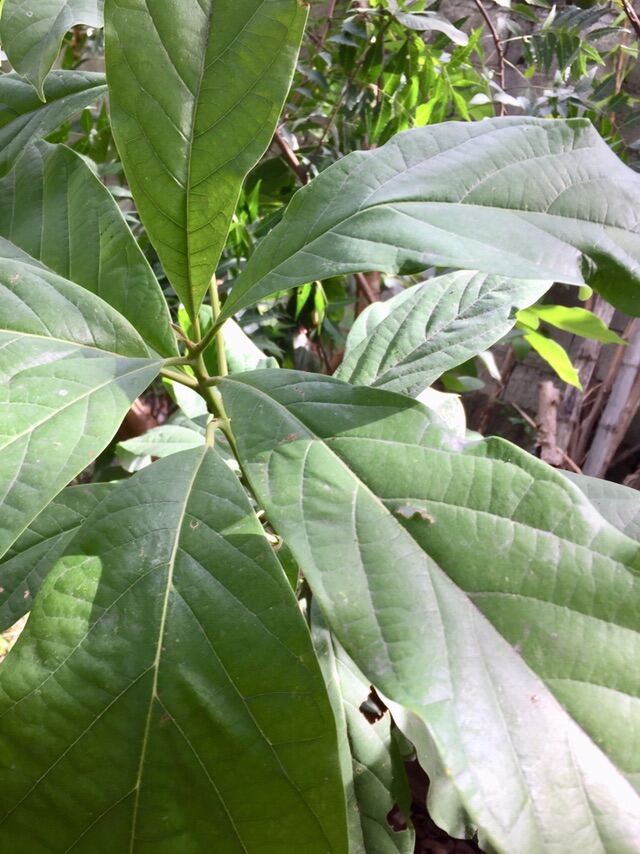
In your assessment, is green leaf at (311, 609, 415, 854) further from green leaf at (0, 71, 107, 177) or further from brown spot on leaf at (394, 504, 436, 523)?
green leaf at (0, 71, 107, 177)

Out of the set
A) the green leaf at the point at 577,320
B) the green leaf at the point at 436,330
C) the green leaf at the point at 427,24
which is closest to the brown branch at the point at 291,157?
the green leaf at the point at 427,24

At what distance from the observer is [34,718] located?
39cm

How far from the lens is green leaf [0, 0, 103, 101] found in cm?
52

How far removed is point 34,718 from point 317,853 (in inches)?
7.7

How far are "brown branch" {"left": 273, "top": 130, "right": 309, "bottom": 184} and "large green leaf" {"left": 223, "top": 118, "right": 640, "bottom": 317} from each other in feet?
3.23

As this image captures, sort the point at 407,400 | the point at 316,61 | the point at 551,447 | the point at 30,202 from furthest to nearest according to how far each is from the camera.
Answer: the point at 551,447 < the point at 316,61 < the point at 30,202 < the point at 407,400

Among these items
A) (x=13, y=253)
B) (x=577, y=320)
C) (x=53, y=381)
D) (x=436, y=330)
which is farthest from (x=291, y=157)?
(x=53, y=381)

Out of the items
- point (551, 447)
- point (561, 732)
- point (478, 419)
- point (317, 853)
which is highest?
point (561, 732)

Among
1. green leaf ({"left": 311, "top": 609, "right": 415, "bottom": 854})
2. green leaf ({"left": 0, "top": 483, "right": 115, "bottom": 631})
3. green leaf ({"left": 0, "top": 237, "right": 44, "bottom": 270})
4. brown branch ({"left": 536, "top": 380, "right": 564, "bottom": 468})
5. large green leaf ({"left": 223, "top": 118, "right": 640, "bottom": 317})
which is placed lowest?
brown branch ({"left": 536, "top": 380, "right": 564, "bottom": 468})

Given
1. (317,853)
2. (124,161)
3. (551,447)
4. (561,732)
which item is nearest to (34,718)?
(317,853)

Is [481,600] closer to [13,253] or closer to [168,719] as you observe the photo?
[168,719]

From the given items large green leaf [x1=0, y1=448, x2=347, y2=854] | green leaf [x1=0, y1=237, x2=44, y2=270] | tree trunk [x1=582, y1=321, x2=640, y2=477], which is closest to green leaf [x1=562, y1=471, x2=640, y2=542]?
large green leaf [x1=0, y1=448, x2=347, y2=854]

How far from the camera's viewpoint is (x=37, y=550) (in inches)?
25.0

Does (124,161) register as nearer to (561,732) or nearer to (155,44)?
(155,44)
